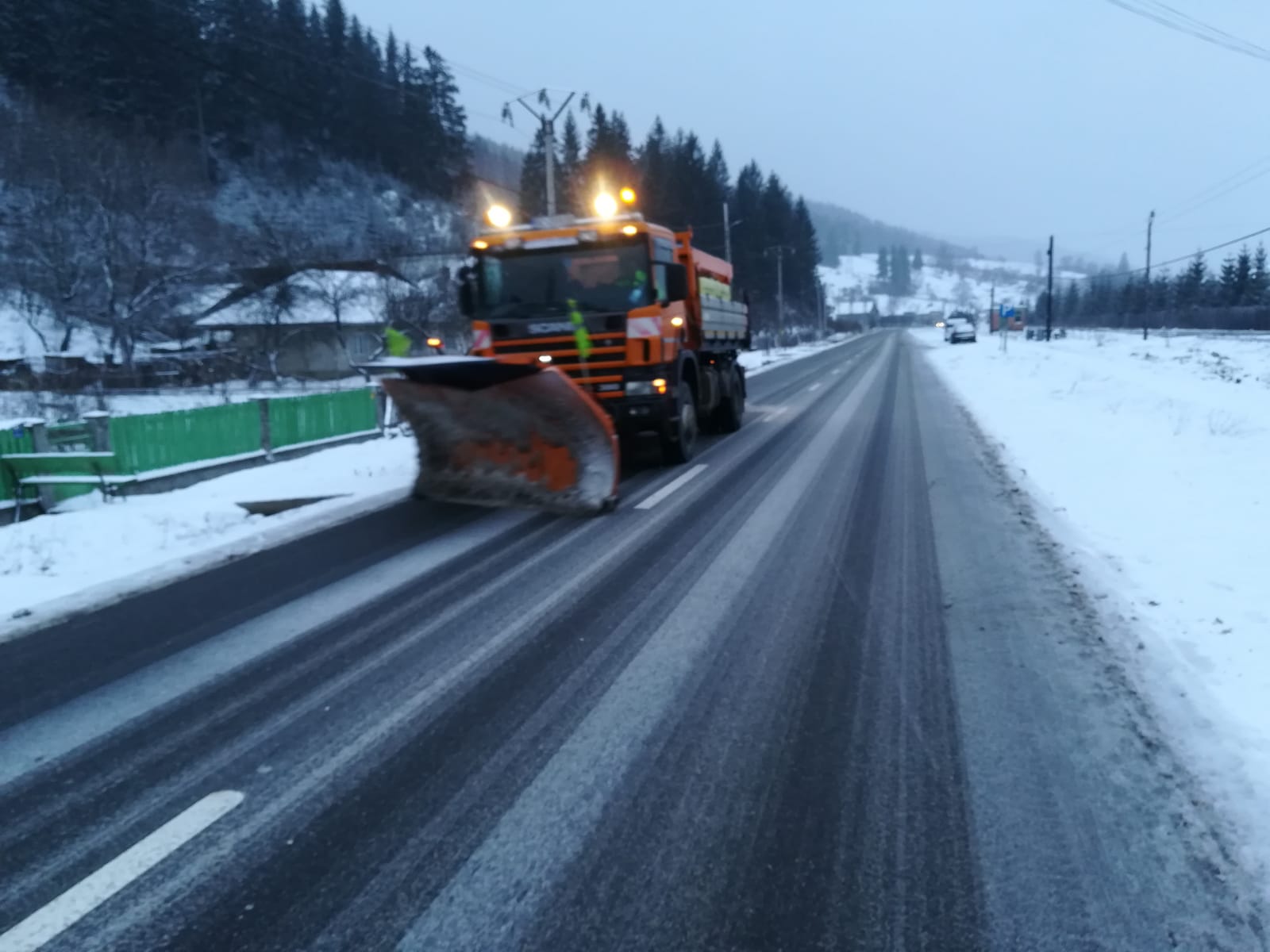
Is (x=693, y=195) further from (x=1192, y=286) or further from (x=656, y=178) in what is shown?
(x=1192, y=286)

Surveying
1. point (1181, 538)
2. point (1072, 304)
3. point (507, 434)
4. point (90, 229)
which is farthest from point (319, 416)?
point (1072, 304)

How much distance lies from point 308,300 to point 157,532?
4022 cm

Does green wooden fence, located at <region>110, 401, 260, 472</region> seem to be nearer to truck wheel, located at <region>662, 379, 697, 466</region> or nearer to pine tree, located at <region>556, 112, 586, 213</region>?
truck wheel, located at <region>662, 379, 697, 466</region>

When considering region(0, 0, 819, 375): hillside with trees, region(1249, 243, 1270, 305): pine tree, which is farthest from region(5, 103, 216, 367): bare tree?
region(1249, 243, 1270, 305): pine tree

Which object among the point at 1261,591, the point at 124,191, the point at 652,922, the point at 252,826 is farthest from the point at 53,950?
the point at 124,191

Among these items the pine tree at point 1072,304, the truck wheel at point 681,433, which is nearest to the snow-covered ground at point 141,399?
the truck wheel at point 681,433

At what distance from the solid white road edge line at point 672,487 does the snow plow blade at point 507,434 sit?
46 cm

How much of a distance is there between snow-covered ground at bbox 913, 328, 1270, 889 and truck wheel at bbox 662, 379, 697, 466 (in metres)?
4.40

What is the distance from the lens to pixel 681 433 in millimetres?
12523

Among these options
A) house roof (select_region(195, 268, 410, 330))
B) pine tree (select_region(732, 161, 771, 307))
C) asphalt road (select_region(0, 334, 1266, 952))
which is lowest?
asphalt road (select_region(0, 334, 1266, 952))

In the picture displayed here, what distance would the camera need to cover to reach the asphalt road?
9.84ft

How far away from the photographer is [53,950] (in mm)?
2859

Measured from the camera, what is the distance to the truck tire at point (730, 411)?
660 inches

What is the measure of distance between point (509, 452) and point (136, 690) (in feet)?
17.7
